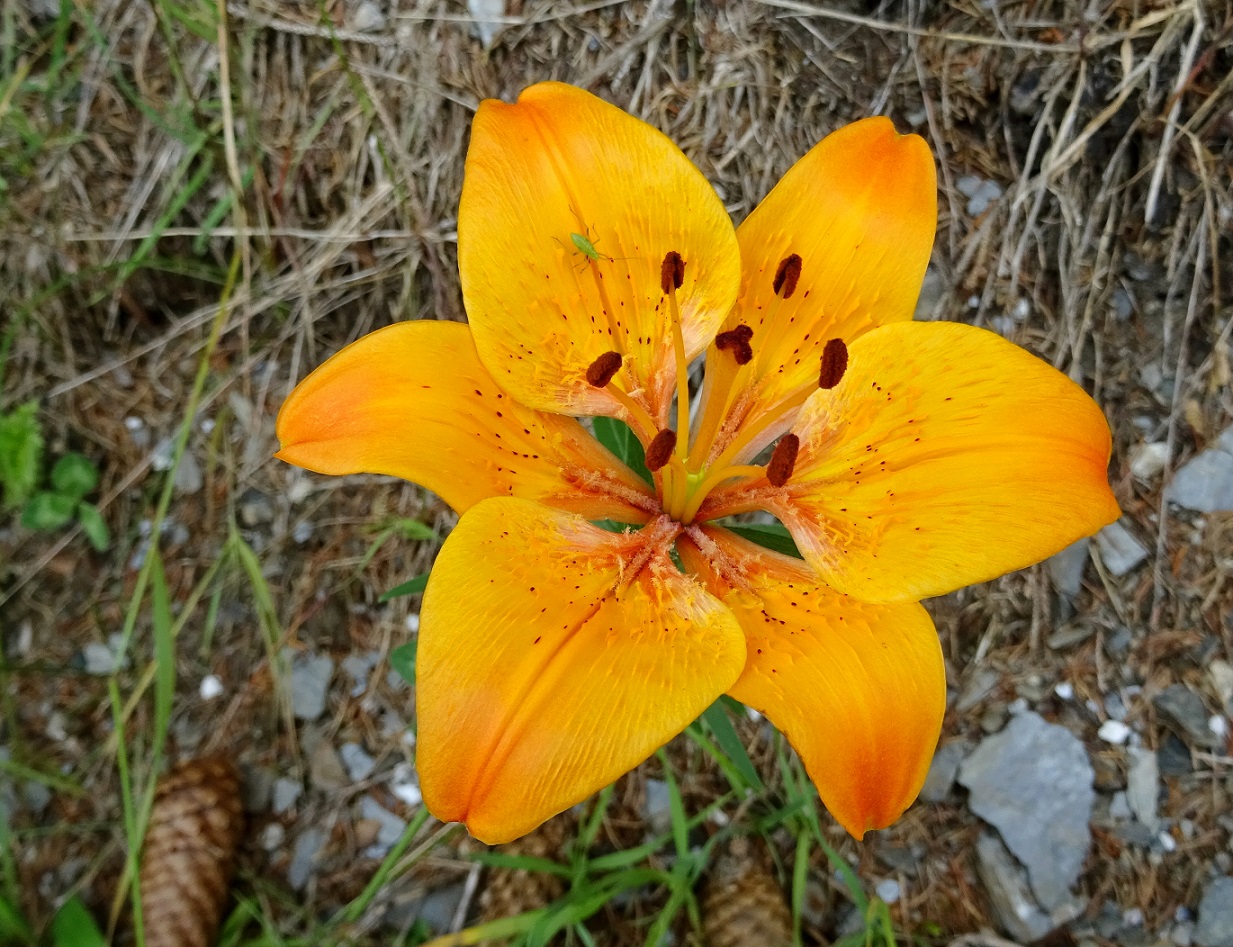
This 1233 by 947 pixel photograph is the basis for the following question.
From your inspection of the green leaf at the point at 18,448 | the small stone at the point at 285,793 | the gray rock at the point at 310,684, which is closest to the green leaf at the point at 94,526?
the green leaf at the point at 18,448

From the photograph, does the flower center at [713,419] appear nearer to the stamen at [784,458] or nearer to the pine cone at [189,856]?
the stamen at [784,458]

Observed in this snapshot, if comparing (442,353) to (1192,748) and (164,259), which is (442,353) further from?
(1192,748)

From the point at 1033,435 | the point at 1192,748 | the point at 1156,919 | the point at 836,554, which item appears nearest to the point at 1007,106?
the point at 1033,435

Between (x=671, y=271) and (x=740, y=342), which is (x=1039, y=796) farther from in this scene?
(x=671, y=271)

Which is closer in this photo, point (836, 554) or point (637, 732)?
point (637, 732)

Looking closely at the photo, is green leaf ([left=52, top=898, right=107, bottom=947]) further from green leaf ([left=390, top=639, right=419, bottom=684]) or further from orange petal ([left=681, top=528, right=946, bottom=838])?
orange petal ([left=681, top=528, right=946, bottom=838])
